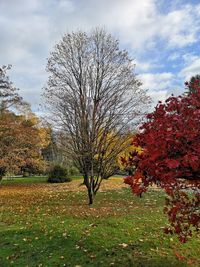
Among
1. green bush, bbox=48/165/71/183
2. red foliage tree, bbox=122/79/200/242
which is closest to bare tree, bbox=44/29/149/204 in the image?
red foliage tree, bbox=122/79/200/242

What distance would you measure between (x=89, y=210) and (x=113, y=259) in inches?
171

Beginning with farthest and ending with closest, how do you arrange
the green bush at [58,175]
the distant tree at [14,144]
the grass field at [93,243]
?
the green bush at [58,175]
the distant tree at [14,144]
the grass field at [93,243]

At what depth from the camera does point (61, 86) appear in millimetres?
10664

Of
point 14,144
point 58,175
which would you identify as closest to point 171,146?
point 14,144

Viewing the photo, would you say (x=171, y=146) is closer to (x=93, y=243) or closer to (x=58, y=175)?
(x=93, y=243)

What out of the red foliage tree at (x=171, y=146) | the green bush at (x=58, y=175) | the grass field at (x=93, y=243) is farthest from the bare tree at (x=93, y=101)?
the green bush at (x=58, y=175)

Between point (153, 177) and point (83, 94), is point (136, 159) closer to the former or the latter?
point (153, 177)

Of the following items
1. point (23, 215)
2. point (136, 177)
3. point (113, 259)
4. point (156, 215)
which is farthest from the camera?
point (23, 215)

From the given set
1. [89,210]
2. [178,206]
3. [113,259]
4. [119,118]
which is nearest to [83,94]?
[119,118]

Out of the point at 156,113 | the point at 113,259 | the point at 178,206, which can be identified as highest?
the point at 156,113

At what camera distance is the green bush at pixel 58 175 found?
81.1 ft

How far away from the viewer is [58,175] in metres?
24.9

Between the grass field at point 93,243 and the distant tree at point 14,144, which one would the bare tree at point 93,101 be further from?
the distant tree at point 14,144

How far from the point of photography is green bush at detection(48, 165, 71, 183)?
24734mm
